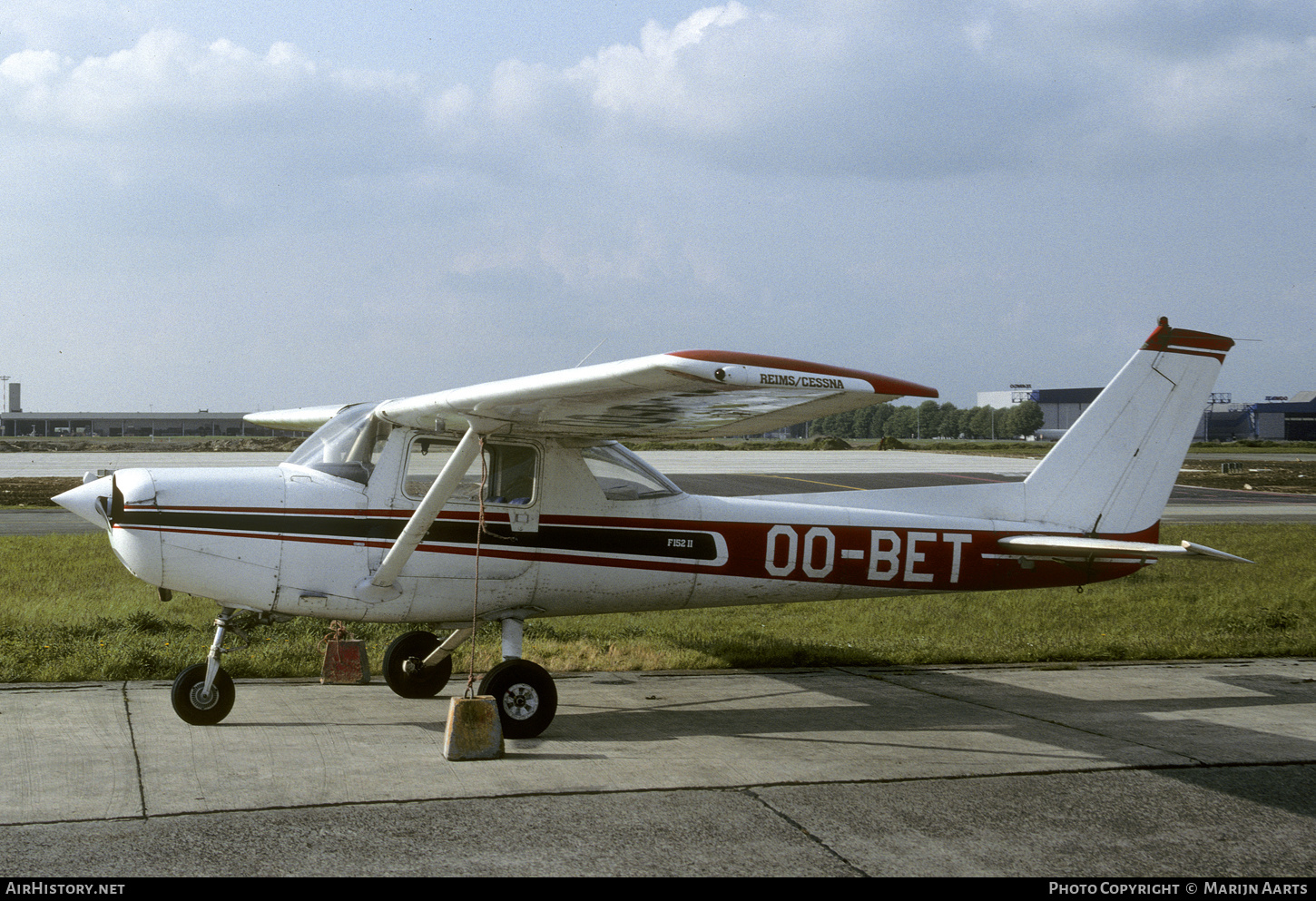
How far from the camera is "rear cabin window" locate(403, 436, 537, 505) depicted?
7.30 m

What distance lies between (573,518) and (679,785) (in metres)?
2.33

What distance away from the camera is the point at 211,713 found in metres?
6.83

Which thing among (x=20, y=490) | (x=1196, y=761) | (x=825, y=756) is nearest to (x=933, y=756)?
(x=825, y=756)

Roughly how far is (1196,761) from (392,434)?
561 centimetres

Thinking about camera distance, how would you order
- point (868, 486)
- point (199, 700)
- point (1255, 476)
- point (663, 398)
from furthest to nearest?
point (1255, 476), point (868, 486), point (199, 700), point (663, 398)

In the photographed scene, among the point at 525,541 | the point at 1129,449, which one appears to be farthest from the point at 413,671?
the point at 1129,449

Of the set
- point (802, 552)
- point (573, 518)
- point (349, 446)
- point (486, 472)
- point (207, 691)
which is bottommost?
point (207, 691)

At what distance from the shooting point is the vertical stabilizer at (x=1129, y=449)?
8469 mm

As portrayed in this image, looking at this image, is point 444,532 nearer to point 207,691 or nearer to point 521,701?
point 521,701

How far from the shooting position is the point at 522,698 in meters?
6.90

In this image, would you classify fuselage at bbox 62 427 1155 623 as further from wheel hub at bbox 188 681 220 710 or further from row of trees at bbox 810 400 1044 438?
row of trees at bbox 810 400 1044 438

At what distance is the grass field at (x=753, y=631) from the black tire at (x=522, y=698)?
2.10m

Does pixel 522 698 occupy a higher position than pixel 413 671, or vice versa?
pixel 522 698

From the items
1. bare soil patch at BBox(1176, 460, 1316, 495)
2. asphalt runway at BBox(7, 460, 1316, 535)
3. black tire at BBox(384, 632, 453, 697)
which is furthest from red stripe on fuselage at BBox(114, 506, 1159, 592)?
bare soil patch at BBox(1176, 460, 1316, 495)
